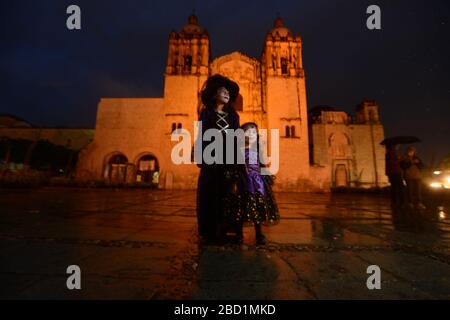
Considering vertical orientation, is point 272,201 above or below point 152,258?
above

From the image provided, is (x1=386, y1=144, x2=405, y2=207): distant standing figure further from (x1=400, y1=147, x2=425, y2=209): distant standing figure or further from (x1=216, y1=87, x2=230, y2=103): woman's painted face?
(x1=216, y1=87, x2=230, y2=103): woman's painted face

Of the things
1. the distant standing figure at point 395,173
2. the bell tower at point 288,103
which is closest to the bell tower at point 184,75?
the bell tower at point 288,103

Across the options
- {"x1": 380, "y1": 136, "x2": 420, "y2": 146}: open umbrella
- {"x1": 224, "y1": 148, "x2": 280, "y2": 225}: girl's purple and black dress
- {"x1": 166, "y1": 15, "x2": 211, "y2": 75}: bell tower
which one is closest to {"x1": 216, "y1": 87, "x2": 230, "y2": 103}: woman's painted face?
{"x1": 224, "y1": 148, "x2": 280, "y2": 225}: girl's purple and black dress

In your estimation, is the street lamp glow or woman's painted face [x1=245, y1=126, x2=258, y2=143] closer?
woman's painted face [x1=245, y1=126, x2=258, y2=143]

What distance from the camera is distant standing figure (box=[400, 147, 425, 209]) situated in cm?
690

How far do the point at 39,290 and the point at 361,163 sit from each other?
1283 inches

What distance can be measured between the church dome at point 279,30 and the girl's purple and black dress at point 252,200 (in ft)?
82.1

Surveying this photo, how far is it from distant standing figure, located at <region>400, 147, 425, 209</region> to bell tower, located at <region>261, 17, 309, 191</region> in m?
14.6

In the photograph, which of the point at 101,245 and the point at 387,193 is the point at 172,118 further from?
the point at 101,245

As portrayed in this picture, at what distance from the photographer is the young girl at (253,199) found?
2.49 m

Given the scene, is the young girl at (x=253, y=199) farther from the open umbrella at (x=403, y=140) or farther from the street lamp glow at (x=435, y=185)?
the street lamp glow at (x=435, y=185)

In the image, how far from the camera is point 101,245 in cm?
213
